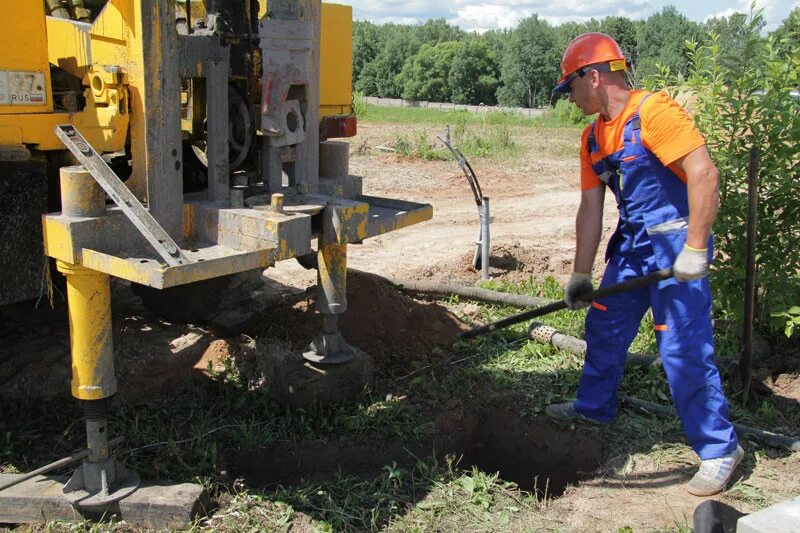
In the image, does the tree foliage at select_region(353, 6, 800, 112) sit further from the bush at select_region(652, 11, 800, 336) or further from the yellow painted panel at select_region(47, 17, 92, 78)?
the yellow painted panel at select_region(47, 17, 92, 78)

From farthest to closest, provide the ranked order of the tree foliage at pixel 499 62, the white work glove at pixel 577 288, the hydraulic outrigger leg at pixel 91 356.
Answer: the tree foliage at pixel 499 62, the white work glove at pixel 577 288, the hydraulic outrigger leg at pixel 91 356

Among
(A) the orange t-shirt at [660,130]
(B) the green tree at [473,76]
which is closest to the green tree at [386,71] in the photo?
(B) the green tree at [473,76]

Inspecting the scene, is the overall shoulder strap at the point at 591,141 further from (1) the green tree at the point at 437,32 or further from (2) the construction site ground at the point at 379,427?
(1) the green tree at the point at 437,32

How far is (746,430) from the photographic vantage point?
422cm

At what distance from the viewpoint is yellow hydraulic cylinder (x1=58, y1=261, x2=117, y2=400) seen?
10.7 feet

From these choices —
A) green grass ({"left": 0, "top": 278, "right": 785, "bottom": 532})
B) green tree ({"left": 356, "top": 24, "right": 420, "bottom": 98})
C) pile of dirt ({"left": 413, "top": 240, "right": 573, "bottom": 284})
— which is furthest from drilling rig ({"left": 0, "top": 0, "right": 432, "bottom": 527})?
green tree ({"left": 356, "top": 24, "right": 420, "bottom": 98})

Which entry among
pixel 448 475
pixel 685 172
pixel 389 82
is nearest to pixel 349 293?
pixel 448 475

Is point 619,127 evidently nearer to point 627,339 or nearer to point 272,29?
point 627,339

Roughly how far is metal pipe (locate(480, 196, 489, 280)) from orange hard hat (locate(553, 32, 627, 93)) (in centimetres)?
291

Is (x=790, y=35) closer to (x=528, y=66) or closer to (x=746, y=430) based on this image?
(x=746, y=430)

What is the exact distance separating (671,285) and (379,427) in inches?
67.9

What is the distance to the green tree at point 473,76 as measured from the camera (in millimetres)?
71688

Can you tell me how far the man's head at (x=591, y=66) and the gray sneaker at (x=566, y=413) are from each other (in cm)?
170

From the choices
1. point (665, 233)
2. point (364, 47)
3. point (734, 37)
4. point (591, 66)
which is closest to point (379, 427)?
point (665, 233)
